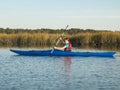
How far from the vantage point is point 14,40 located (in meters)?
44.0

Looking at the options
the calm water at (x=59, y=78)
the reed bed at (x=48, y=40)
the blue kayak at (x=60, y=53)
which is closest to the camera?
the calm water at (x=59, y=78)

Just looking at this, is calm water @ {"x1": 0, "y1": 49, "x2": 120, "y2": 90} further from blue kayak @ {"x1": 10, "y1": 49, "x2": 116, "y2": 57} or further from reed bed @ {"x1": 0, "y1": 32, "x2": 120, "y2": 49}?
reed bed @ {"x1": 0, "y1": 32, "x2": 120, "y2": 49}

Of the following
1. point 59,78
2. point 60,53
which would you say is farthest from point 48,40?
point 59,78

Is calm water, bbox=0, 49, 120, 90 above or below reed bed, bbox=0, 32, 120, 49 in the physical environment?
below

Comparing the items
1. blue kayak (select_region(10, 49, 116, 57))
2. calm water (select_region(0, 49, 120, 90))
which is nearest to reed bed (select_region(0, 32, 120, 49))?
blue kayak (select_region(10, 49, 116, 57))

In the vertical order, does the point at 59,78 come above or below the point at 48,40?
below

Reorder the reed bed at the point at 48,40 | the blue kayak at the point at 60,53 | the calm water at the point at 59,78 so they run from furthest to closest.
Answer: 1. the reed bed at the point at 48,40
2. the blue kayak at the point at 60,53
3. the calm water at the point at 59,78

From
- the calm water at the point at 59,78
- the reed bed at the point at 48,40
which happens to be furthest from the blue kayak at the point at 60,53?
the reed bed at the point at 48,40

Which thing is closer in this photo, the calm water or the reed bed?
the calm water

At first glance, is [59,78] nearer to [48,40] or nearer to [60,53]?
[60,53]

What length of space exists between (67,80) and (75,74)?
1919mm

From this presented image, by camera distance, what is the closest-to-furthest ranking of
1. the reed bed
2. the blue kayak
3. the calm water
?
the calm water < the blue kayak < the reed bed

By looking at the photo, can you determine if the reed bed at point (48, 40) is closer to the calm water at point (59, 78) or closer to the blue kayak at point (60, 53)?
the blue kayak at point (60, 53)

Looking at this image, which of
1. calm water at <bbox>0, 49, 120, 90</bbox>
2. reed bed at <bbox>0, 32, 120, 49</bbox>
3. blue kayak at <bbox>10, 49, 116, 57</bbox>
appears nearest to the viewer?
calm water at <bbox>0, 49, 120, 90</bbox>
